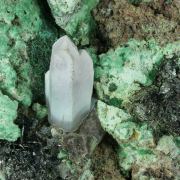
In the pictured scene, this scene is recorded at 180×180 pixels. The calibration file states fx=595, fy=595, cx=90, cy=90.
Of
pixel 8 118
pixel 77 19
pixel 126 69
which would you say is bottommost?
pixel 8 118

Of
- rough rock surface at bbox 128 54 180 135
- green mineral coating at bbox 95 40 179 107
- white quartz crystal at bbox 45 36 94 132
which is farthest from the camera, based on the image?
green mineral coating at bbox 95 40 179 107

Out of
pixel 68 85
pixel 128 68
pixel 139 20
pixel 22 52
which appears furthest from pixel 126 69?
pixel 22 52

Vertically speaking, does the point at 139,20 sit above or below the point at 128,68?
above

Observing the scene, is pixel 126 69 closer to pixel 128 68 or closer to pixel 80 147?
pixel 128 68

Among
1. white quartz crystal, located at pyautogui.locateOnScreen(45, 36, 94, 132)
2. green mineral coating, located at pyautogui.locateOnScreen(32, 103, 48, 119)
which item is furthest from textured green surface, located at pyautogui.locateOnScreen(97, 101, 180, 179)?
green mineral coating, located at pyautogui.locateOnScreen(32, 103, 48, 119)

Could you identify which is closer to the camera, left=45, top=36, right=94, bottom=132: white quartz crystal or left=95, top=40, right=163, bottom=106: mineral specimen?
left=45, top=36, right=94, bottom=132: white quartz crystal

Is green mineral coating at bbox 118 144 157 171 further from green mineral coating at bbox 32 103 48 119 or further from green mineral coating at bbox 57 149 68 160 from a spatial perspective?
green mineral coating at bbox 32 103 48 119

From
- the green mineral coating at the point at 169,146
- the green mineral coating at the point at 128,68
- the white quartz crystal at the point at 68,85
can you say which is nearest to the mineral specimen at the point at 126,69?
the green mineral coating at the point at 128,68
